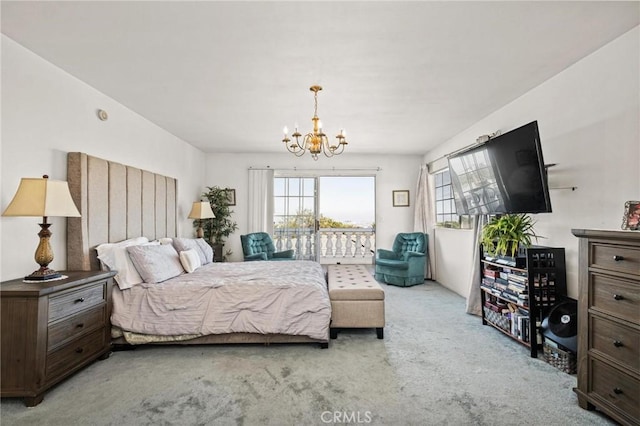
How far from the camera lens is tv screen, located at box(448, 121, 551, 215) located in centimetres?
244

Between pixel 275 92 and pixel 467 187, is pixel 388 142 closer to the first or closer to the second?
pixel 467 187

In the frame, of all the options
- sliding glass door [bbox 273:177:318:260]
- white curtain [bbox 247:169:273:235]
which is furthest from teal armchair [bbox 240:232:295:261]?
sliding glass door [bbox 273:177:318:260]

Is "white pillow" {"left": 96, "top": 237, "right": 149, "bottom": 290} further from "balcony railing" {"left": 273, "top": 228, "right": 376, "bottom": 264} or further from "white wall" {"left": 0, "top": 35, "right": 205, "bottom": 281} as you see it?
"balcony railing" {"left": 273, "top": 228, "right": 376, "bottom": 264}

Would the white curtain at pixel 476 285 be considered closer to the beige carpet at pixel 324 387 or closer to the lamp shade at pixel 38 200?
the beige carpet at pixel 324 387

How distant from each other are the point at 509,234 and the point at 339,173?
354 cm

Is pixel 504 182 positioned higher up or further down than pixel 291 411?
higher up

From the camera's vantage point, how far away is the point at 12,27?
6.63ft

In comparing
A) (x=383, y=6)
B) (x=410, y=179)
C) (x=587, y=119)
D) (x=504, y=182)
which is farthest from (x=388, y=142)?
(x=383, y=6)

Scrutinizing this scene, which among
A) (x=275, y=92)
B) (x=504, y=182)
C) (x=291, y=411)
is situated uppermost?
(x=275, y=92)

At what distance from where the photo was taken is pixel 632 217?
1803 millimetres

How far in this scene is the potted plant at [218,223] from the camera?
546 cm

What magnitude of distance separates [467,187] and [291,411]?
291 centimetres

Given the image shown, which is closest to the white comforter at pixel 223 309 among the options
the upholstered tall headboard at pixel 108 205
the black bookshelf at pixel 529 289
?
the upholstered tall headboard at pixel 108 205

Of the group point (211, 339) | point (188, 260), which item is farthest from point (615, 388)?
point (188, 260)
